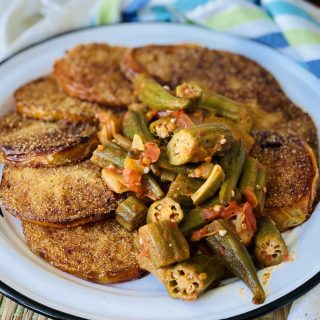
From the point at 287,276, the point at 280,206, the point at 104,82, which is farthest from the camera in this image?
the point at 104,82

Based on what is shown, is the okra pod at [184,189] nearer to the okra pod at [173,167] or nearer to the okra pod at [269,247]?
the okra pod at [173,167]

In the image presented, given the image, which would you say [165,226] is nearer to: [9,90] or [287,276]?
[287,276]

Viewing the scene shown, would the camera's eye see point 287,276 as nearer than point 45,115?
Yes

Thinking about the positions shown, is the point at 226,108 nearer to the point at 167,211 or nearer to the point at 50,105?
the point at 167,211

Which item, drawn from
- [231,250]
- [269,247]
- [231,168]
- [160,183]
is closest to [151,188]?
[160,183]

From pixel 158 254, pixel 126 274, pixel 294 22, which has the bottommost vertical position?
pixel 126 274

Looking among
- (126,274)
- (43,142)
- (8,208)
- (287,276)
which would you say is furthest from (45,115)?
(287,276)

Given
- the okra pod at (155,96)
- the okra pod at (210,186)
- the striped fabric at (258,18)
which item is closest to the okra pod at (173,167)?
the okra pod at (210,186)

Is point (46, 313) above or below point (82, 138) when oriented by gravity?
below

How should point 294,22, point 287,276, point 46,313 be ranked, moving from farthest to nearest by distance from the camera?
point 294,22 < point 287,276 < point 46,313
